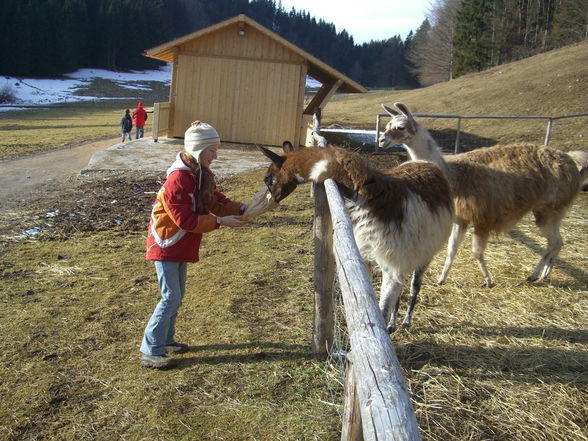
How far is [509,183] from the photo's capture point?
5566 mm

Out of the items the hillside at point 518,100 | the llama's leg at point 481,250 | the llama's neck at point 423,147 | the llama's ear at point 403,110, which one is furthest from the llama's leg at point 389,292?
the hillside at point 518,100

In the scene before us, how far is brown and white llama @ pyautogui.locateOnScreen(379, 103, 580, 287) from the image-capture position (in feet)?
18.1

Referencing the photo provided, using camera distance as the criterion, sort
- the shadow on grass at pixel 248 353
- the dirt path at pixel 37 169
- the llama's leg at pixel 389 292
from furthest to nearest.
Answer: the dirt path at pixel 37 169 < the llama's leg at pixel 389 292 < the shadow on grass at pixel 248 353

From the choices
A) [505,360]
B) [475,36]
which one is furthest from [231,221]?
[475,36]

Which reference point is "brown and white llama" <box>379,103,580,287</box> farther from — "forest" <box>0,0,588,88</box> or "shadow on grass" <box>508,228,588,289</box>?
"forest" <box>0,0,588,88</box>

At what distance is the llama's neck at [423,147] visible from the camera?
19.2 ft

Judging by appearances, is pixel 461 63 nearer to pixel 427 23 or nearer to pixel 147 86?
pixel 427 23

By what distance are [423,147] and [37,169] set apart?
374 inches

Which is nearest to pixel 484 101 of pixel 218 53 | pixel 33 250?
pixel 218 53

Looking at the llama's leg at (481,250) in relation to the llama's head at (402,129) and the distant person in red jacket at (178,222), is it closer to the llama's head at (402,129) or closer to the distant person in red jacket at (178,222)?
the llama's head at (402,129)

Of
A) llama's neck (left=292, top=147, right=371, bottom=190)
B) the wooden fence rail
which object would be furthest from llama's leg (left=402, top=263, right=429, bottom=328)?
the wooden fence rail

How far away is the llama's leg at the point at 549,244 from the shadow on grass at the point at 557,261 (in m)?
0.36

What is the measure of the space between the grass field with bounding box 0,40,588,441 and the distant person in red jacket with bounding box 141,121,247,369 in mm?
282

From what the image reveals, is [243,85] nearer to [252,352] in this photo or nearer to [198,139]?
[198,139]
